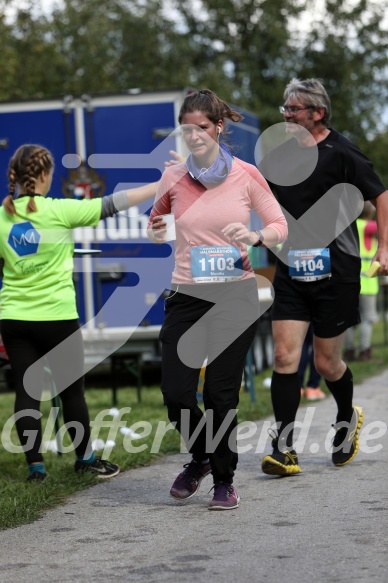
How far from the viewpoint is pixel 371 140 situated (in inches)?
1340

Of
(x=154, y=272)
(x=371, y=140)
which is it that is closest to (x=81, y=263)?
(x=154, y=272)

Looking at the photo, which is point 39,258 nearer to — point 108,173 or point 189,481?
point 189,481

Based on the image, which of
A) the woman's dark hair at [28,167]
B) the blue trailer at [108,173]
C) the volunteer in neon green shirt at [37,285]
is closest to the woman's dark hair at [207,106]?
the volunteer in neon green shirt at [37,285]

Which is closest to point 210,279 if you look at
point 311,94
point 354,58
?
point 311,94

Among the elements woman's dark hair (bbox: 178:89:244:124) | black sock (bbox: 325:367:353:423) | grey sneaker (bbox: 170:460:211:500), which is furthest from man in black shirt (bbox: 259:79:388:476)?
woman's dark hair (bbox: 178:89:244:124)

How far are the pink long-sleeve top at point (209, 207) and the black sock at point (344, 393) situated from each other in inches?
51.8

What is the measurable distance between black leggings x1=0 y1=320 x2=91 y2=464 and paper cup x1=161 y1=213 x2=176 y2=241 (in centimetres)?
103

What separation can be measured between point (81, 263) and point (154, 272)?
33.3 inches

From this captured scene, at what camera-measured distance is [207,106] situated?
5.66 meters

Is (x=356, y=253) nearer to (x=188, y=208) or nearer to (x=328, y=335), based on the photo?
(x=328, y=335)

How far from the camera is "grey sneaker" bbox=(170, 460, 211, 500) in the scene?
596 centimetres

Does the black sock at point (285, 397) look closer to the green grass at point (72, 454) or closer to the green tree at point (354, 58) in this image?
the green grass at point (72, 454)

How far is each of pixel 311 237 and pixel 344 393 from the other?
0.95 m

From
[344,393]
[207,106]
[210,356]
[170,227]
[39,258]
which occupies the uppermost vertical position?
[207,106]
